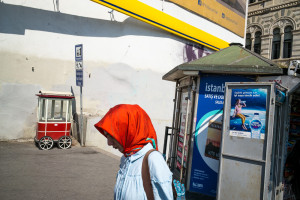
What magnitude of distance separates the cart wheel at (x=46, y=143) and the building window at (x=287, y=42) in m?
20.1

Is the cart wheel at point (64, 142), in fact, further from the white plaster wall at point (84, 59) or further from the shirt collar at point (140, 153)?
A: the shirt collar at point (140, 153)

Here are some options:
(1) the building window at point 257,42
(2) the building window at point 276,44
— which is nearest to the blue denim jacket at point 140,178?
(2) the building window at point 276,44

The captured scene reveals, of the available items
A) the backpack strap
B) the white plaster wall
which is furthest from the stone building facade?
the backpack strap

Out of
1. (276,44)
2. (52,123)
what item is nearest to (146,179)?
(52,123)

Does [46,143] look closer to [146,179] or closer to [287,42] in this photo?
[146,179]

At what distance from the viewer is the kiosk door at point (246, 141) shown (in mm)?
3930

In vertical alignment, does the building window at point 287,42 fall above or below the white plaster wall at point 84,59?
above

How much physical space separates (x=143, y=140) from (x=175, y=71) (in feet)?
12.6

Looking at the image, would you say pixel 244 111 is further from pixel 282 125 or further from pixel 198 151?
pixel 198 151

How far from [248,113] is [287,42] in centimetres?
2046

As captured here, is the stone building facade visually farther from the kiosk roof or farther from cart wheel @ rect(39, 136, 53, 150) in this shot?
cart wheel @ rect(39, 136, 53, 150)

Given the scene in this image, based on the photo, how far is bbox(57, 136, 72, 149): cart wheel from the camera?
348 inches

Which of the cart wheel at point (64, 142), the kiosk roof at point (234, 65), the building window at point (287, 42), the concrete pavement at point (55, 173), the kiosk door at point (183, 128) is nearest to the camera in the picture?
the kiosk roof at point (234, 65)

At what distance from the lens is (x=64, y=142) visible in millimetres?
8891
